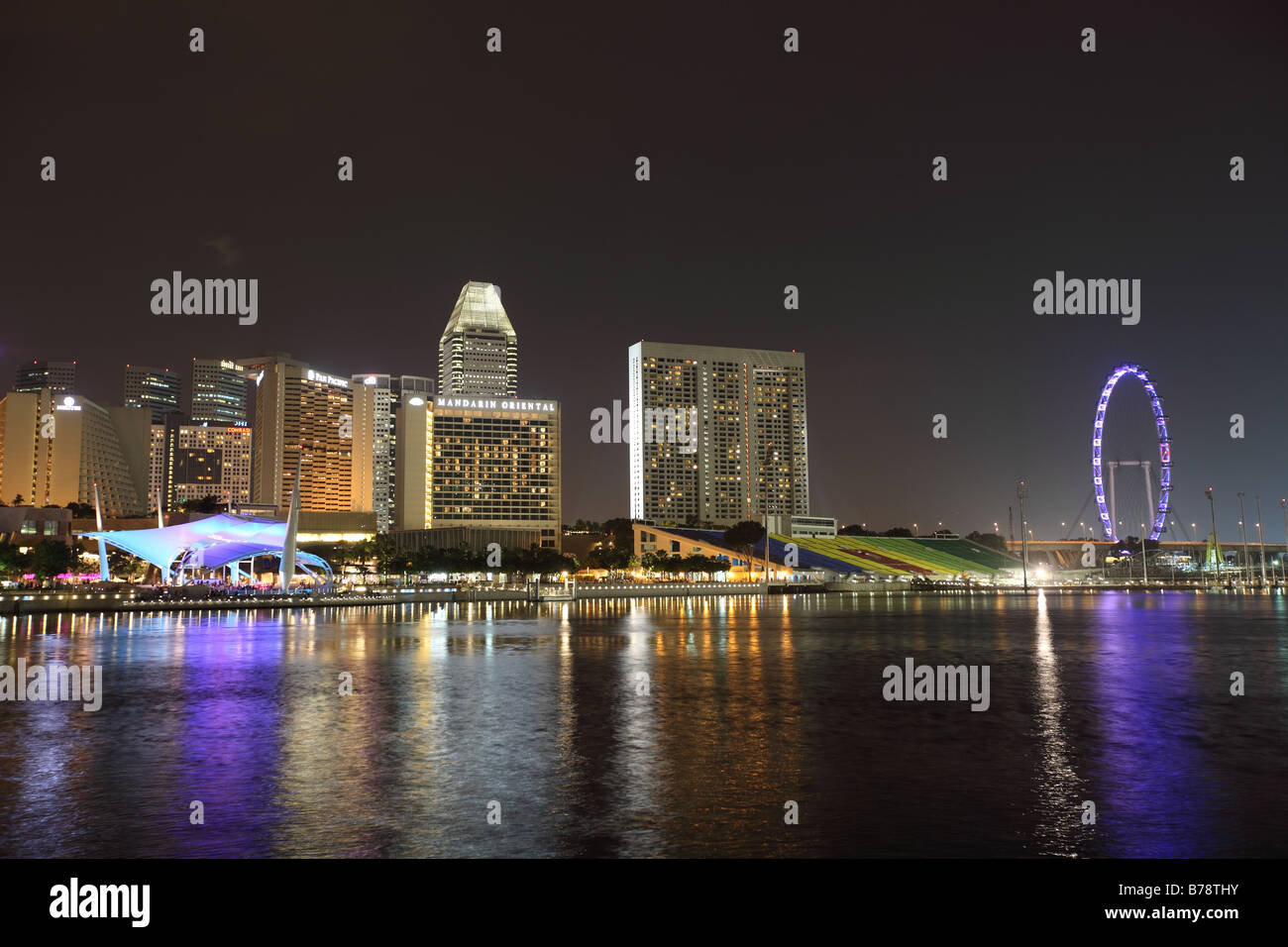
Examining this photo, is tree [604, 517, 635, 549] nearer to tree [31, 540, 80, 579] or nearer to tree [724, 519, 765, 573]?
tree [724, 519, 765, 573]

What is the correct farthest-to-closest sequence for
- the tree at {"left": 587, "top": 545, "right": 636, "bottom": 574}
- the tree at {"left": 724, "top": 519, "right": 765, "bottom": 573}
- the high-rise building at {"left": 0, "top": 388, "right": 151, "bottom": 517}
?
the high-rise building at {"left": 0, "top": 388, "right": 151, "bottom": 517}
the tree at {"left": 724, "top": 519, "right": 765, "bottom": 573}
the tree at {"left": 587, "top": 545, "right": 636, "bottom": 574}

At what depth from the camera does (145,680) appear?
108 ft

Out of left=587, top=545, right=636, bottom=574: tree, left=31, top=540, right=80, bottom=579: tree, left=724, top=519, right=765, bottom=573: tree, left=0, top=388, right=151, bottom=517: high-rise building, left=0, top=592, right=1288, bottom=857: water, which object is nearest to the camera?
left=0, top=592, right=1288, bottom=857: water

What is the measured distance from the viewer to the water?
42.9 feet

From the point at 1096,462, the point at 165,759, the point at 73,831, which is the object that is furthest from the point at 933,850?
the point at 1096,462

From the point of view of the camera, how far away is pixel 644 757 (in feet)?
62.1

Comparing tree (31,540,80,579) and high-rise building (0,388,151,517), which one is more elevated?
high-rise building (0,388,151,517)

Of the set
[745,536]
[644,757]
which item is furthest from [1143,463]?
[644,757]

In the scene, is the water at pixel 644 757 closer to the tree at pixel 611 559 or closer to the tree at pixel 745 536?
the tree at pixel 611 559

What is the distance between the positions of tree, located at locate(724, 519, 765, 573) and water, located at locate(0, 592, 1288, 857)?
12802cm

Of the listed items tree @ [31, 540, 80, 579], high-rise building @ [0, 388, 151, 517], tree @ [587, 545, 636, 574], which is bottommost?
tree @ [587, 545, 636, 574]

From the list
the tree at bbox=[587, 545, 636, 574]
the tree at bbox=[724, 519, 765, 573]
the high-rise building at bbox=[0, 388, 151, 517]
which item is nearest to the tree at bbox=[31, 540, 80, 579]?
the high-rise building at bbox=[0, 388, 151, 517]

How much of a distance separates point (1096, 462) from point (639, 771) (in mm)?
134685
